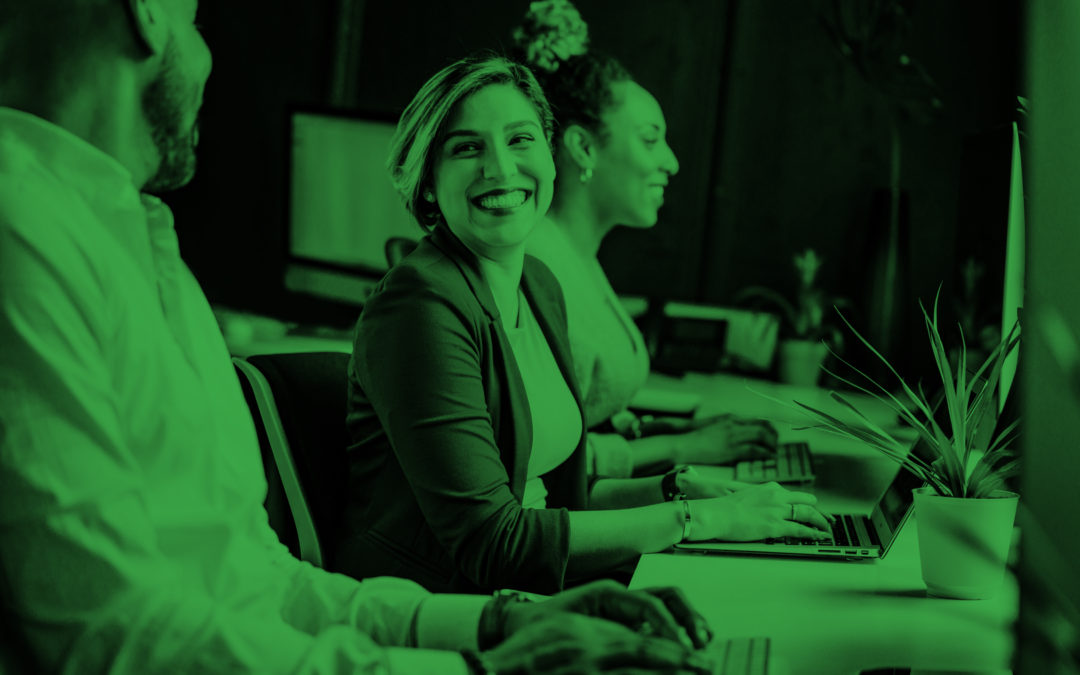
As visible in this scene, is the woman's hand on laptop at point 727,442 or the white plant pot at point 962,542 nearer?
the white plant pot at point 962,542

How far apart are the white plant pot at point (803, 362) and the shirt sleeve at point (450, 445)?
147 centimetres

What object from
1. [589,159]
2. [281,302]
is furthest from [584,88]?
[281,302]

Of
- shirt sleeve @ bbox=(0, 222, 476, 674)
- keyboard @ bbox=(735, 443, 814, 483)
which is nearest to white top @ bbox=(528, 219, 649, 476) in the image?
keyboard @ bbox=(735, 443, 814, 483)

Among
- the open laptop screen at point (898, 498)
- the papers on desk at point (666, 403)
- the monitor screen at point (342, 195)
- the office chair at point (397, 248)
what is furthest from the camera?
the monitor screen at point (342, 195)

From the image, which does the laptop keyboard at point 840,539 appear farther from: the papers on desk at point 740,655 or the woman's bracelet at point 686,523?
the papers on desk at point 740,655

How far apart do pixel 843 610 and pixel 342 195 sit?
6.54 ft

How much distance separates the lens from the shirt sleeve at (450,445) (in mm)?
1247

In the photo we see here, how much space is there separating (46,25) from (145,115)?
10 centimetres

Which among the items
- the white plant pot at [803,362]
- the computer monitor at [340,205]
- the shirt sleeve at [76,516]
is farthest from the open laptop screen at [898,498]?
the computer monitor at [340,205]

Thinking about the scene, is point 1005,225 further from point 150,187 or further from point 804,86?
point 804,86

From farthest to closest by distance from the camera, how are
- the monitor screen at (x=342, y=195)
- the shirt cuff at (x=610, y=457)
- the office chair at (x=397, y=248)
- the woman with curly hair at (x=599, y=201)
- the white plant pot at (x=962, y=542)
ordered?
the monitor screen at (x=342, y=195), the office chair at (x=397, y=248), the woman with curly hair at (x=599, y=201), the shirt cuff at (x=610, y=457), the white plant pot at (x=962, y=542)

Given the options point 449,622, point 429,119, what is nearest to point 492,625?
point 449,622

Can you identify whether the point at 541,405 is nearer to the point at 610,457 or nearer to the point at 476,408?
the point at 476,408

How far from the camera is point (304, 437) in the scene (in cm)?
139
